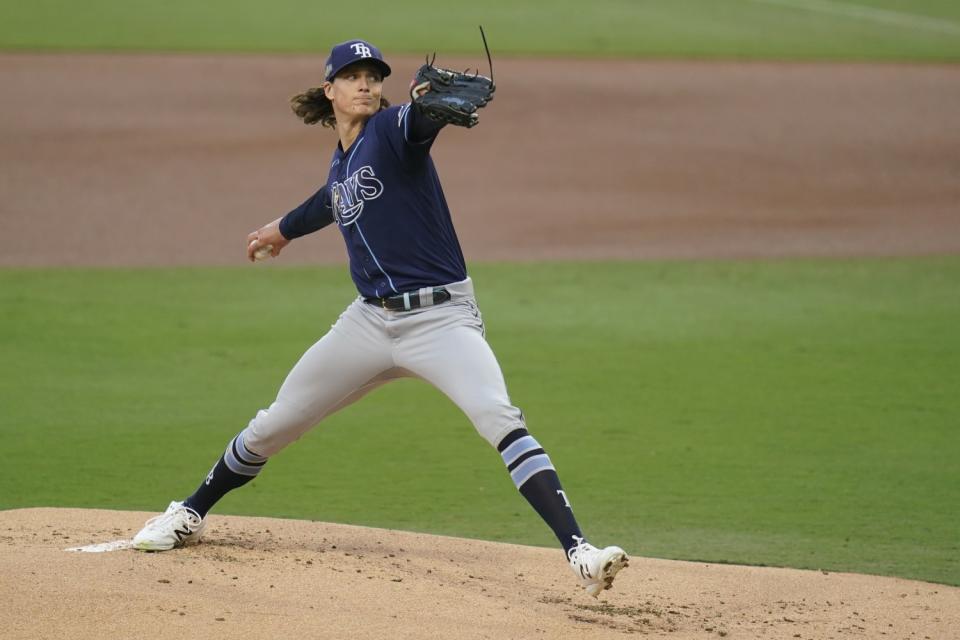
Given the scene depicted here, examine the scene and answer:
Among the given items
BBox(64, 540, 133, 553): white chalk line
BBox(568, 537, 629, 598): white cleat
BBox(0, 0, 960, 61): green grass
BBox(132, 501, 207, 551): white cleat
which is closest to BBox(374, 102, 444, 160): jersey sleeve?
BBox(568, 537, 629, 598): white cleat

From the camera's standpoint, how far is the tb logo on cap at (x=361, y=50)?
4941mm

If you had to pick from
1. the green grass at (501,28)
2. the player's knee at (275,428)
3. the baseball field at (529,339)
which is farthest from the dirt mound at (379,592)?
the green grass at (501,28)

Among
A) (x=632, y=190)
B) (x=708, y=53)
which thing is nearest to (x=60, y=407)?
(x=632, y=190)

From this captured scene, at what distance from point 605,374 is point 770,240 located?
16.5 feet

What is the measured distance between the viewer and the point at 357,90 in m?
4.98

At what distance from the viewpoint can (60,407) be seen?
798cm

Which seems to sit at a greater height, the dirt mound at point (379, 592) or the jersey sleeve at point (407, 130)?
the jersey sleeve at point (407, 130)

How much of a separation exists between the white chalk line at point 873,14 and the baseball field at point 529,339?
132 inches

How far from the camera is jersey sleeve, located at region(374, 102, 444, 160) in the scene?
15.1 feet

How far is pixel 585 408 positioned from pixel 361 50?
11.7 feet

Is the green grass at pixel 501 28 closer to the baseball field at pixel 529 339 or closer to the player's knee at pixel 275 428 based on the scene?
the baseball field at pixel 529 339

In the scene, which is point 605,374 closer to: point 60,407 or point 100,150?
point 60,407

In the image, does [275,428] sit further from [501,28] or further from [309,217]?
[501,28]

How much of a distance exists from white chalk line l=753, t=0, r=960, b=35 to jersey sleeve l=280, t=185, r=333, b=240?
2142 cm
